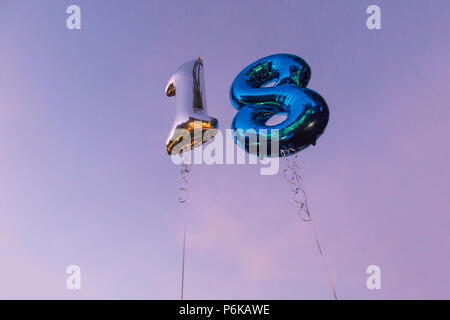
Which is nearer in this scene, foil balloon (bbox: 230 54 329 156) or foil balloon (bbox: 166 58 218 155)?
foil balloon (bbox: 230 54 329 156)

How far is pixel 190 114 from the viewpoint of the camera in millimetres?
2723

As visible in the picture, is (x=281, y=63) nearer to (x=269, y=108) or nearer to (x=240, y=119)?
(x=269, y=108)

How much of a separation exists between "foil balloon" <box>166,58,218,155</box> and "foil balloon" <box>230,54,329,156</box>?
0.31 m

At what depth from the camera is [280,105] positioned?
8.84 ft

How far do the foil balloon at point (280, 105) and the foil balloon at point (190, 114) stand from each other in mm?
306

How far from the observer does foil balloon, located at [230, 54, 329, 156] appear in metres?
2.45

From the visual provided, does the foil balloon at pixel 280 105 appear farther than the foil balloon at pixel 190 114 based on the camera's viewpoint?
No

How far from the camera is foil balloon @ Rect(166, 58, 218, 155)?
270 cm

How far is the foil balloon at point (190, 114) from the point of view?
2699 millimetres

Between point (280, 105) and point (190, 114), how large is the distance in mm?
858
